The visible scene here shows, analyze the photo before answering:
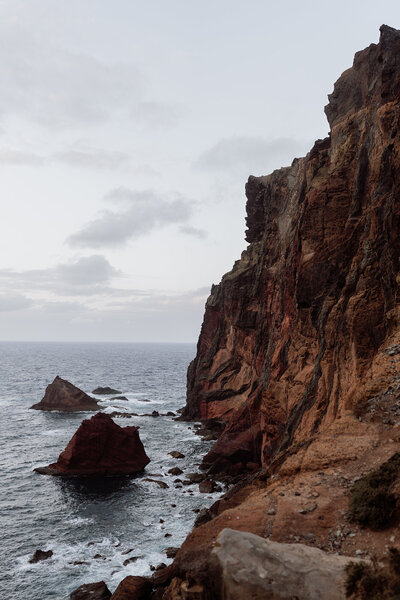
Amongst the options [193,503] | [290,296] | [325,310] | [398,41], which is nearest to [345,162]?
[398,41]

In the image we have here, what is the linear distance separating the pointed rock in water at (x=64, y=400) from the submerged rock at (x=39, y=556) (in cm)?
5025

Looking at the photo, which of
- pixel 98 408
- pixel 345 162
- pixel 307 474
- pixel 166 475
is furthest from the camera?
pixel 98 408

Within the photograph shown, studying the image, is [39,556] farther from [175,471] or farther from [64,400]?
[64,400]

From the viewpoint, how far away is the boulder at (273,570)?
31.4ft

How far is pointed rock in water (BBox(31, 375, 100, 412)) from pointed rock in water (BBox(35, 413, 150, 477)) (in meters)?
33.6

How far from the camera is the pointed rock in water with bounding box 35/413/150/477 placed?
42094 mm

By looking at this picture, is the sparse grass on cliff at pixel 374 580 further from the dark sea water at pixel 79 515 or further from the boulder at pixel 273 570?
the dark sea water at pixel 79 515

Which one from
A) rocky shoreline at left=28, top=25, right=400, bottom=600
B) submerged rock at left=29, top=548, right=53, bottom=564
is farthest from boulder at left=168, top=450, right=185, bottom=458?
submerged rock at left=29, top=548, right=53, bottom=564

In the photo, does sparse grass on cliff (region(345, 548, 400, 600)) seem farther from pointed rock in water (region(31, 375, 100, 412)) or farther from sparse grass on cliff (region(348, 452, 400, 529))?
pointed rock in water (region(31, 375, 100, 412))

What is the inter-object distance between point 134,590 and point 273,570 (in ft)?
47.3

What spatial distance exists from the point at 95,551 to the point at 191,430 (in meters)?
34.8

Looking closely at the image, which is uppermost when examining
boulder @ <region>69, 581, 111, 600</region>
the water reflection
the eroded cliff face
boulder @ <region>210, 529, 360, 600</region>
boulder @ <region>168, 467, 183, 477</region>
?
the eroded cliff face

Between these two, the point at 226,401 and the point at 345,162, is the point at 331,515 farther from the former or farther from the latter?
the point at 226,401

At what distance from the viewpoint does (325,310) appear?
27.0m
